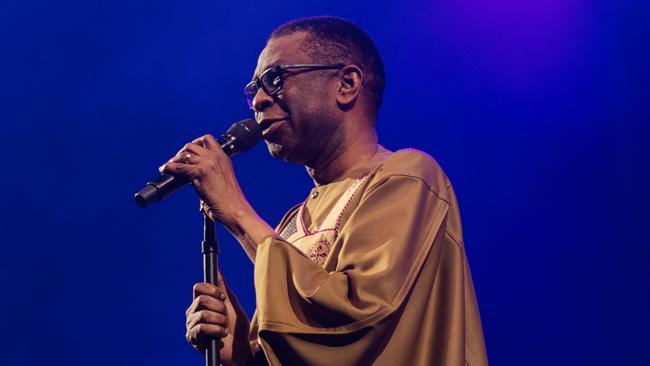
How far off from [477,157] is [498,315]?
27.4 inches

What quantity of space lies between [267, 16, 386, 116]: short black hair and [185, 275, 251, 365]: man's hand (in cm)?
76

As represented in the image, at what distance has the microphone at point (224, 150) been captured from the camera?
2.11m

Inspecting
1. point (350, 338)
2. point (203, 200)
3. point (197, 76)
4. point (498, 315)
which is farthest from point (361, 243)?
point (197, 76)

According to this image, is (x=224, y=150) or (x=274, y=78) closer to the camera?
(x=224, y=150)

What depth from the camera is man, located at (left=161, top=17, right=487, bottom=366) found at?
2008mm

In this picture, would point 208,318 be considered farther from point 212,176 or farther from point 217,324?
point 212,176

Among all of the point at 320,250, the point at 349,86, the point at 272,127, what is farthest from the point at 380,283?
the point at 349,86

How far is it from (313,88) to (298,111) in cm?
8

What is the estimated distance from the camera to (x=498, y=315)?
388 centimetres

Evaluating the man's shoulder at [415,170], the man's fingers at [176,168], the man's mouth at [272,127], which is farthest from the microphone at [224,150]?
the man's shoulder at [415,170]

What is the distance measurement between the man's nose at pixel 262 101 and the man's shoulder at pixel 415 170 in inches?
16.4

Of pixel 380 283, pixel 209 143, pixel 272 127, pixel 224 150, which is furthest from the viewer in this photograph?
pixel 272 127

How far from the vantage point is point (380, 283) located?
79.7 inches

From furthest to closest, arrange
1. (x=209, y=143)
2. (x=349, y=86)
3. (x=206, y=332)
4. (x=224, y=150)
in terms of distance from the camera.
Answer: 1. (x=349, y=86)
2. (x=224, y=150)
3. (x=209, y=143)
4. (x=206, y=332)
